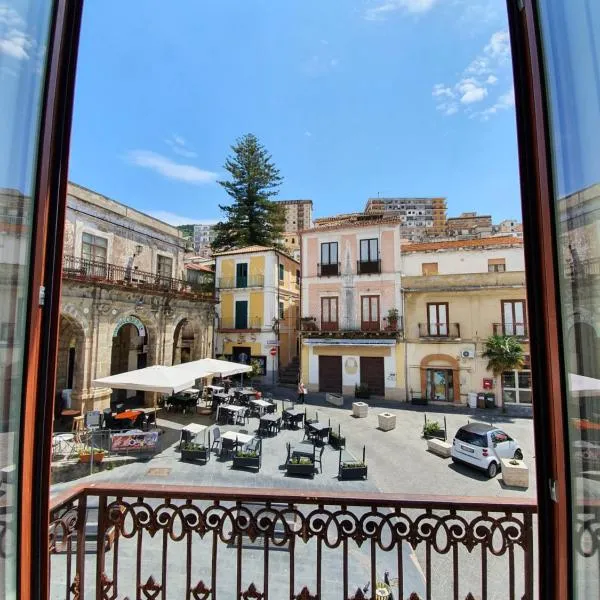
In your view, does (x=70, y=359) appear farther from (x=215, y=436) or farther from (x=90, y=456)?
(x=215, y=436)

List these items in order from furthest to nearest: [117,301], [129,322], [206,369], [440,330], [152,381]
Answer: [440,330] < [129,322] < [117,301] < [206,369] < [152,381]

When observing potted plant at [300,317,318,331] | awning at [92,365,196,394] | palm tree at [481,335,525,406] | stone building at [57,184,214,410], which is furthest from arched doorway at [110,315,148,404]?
palm tree at [481,335,525,406]

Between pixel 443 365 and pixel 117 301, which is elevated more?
pixel 117 301

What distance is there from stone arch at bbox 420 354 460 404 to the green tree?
61.8ft

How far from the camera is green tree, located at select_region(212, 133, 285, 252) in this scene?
3184cm

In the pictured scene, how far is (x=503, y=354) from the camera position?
15.6 metres

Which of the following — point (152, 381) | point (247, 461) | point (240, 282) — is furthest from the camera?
point (240, 282)

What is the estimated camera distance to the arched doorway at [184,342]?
67.9 ft

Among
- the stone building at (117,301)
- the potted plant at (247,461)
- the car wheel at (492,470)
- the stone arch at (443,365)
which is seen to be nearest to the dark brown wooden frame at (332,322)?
the stone arch at (443,365)

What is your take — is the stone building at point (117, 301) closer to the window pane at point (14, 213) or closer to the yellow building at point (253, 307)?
the yellow building at point (253, 307)

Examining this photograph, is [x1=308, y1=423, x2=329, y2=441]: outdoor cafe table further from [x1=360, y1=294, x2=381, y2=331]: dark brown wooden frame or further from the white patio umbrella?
[x1=360, y1=294, x2=381, y2=331]: dark brown wooden frame

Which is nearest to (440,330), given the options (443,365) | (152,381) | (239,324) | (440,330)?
(440,330)

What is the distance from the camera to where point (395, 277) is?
60.7 feet

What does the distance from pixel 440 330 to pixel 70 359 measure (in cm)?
1783
